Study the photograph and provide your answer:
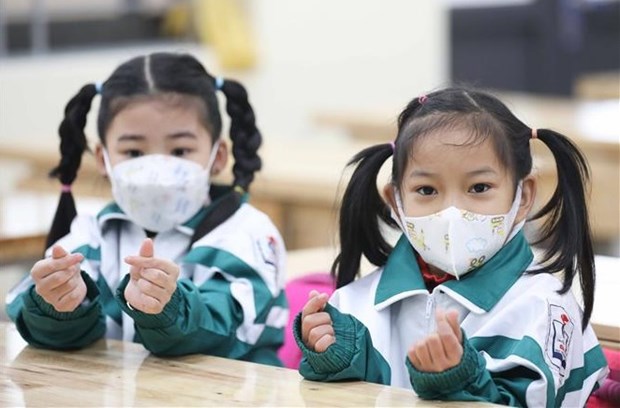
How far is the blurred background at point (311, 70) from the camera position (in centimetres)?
507

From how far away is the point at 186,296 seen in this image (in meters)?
2.29

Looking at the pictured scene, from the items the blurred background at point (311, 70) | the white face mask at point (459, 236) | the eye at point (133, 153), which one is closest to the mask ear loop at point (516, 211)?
the white face mask at point (459, 236)

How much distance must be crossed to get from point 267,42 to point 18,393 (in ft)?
21.6

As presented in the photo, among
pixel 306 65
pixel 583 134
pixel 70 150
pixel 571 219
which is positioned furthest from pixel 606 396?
pixel 306 65

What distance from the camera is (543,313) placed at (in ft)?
6.91

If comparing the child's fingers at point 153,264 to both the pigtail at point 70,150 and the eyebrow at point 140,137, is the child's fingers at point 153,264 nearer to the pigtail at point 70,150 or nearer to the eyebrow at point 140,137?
the eyebrow at point 140,137

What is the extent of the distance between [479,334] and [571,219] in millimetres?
261

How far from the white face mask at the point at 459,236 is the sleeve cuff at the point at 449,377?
236 mm

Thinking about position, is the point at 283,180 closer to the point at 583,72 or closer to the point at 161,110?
the point at 161,110

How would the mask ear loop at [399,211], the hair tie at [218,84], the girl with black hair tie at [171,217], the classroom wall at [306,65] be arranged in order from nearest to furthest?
the mask ear loop at [399,211], the girl with black hair tie at [171,217], the hair tie at [218,84], the classroom wall at [306,65]

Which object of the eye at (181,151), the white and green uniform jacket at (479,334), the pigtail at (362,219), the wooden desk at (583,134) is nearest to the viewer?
the white and green uniform jacket at (479,334)

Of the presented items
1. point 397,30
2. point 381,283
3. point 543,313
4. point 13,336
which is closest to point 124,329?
point 13,336

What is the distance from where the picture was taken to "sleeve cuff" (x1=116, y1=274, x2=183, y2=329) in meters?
2.23

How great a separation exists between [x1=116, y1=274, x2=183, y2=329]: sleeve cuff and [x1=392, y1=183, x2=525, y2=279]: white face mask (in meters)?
0.38
